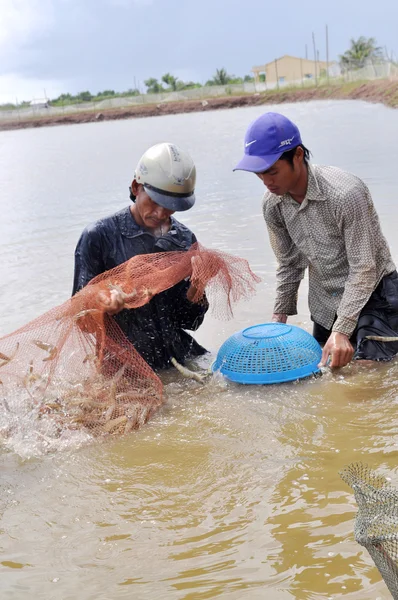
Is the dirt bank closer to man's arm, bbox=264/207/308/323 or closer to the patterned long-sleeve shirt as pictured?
man's arm, bbox=264/207/308/323

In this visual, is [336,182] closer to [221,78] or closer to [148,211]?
[148,211]

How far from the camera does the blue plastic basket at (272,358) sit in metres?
4.66

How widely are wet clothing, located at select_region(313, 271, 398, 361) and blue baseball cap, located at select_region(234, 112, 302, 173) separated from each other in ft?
3.74

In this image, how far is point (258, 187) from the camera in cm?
1489

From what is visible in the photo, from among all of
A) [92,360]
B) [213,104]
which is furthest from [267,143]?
[213,104]

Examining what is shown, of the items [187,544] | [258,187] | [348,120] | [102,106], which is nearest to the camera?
[187,544]

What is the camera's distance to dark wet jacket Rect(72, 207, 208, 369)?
4.75 meters

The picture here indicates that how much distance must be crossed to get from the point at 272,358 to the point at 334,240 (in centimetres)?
88

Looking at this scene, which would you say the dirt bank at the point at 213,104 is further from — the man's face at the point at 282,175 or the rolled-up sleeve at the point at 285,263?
the man's face at the point at 282,175

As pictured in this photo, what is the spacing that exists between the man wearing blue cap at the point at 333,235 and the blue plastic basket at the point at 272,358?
0.14m

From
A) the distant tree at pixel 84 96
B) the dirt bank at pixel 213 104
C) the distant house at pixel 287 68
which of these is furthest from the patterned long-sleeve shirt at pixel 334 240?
the distant tree at pixel 84 96

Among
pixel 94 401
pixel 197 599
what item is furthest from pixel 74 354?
pixel 197 599

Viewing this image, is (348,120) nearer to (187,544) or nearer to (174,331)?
(174,331)

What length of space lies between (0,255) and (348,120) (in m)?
22.6
